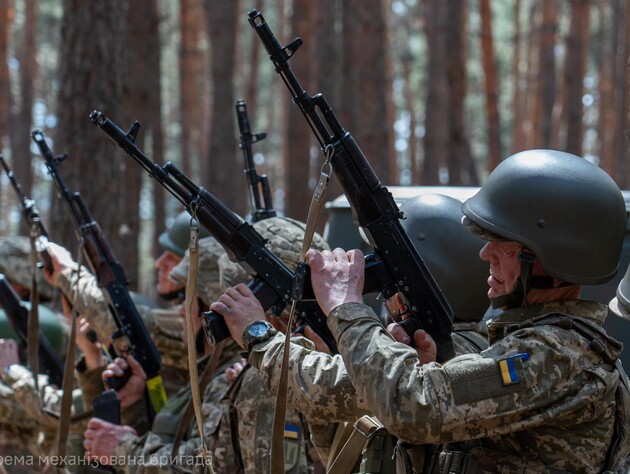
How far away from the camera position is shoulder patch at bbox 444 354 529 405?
2.63 meters

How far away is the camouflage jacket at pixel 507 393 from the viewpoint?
2.63 m

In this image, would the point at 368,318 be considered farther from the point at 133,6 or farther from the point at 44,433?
the point at 133,6

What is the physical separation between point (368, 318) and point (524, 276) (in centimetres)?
54

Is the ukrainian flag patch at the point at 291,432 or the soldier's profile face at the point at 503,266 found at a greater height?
the soldier's profile face at the point at 503,266

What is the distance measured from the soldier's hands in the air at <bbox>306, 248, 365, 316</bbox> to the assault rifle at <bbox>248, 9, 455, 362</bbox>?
21 centimetres

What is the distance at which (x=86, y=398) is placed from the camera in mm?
5594

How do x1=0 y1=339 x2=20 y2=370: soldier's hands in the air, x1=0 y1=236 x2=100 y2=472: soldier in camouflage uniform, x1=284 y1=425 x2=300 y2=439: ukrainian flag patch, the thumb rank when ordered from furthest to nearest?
x1=0 y1=339 x2=20 y2=370: soldier's hands in the air → x1=0 y1=236 x2=100 y2=472: soldier in camouflage uniform → x1=284 y1=425 x2=300 y2=439: ukrainian flag patch → the thumb

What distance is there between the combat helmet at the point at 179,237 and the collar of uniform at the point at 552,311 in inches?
129

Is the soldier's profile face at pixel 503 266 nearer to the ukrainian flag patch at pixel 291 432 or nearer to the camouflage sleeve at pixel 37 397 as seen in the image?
the ukrainian flag patch at pixel 291 432

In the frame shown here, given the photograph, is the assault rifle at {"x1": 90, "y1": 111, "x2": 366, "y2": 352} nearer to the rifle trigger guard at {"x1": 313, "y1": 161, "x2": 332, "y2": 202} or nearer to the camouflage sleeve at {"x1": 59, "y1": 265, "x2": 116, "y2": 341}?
the rifle trigger guard at {"x1": 313, "y1": 161, "x2": 332, "y2": 202}

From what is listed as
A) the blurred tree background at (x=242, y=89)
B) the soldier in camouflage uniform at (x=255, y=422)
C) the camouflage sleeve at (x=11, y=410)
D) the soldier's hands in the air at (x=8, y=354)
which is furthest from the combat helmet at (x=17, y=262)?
the soldier in camouflage uniform at (x=255, y=422)

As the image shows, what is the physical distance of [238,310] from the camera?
10.6 ft

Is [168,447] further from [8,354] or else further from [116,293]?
[8,354]

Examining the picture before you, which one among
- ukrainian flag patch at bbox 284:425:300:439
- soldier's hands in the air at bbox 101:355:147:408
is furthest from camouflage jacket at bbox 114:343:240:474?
soldier's hands in the air at bbox 101:355:147:408
